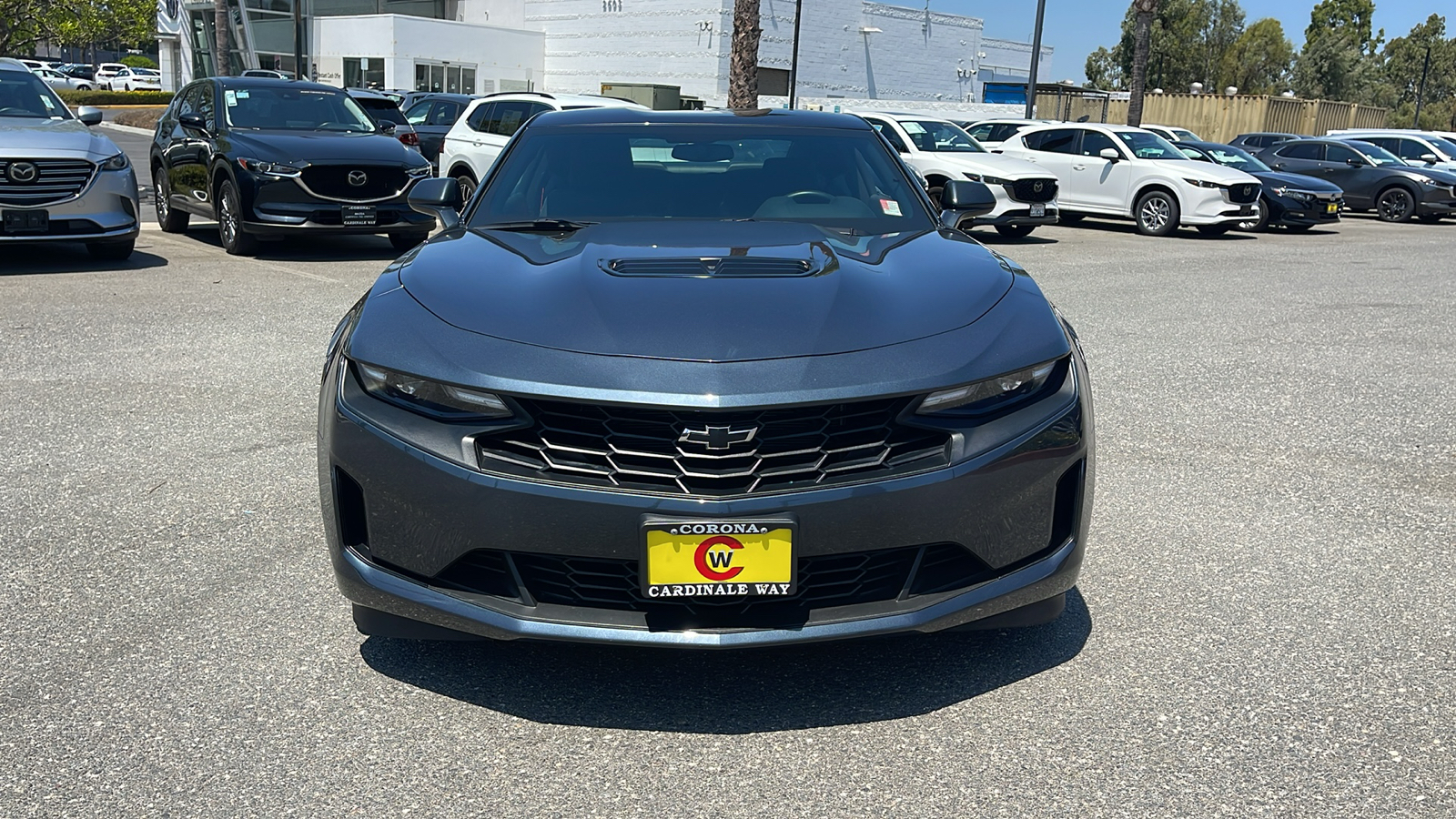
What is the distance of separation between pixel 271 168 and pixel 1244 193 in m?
13.8

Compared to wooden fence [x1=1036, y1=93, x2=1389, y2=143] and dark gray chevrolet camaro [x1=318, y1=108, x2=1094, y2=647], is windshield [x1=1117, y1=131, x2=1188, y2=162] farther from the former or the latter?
wooden fence [x1=1036, y1=93, x2=1389, y2=143]

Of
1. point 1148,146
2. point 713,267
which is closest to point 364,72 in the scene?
point 1148,146

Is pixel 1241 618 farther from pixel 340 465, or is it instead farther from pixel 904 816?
pixel 340 465

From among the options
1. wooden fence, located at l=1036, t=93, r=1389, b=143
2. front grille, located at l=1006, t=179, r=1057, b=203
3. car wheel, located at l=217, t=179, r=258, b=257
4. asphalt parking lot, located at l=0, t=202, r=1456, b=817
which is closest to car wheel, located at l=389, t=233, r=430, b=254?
car wheel, located at l=217, t=179, r=258, b=257

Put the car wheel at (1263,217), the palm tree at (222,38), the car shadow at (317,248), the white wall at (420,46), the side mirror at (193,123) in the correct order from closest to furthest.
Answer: the car shadow at (317,248)
the side mirror at (193,123)
the car wheel at (1263,217)
the palm tree at (222,38)
the white wall at (420,46)

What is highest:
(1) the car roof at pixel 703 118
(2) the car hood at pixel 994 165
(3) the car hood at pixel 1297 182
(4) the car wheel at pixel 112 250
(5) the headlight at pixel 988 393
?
(1) the car roof at pixel 703 118

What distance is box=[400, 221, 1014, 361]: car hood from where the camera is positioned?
2.97 m

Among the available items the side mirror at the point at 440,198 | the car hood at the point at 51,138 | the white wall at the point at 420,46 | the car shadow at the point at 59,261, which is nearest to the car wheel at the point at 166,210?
the car shadow at the point at 59,261

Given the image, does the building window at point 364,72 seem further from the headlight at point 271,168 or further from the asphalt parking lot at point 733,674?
the asphalt parking lot at point 733,674

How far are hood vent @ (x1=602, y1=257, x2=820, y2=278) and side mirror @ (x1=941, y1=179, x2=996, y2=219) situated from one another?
1.50 meters

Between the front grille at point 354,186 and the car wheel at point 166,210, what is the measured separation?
250 centimetres

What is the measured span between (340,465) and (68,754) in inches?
34.5

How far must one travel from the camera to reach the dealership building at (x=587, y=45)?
48156 millimetres

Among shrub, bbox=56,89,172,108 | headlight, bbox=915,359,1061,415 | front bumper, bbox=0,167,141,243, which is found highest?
headlight, bbox=915,359,1061,415
